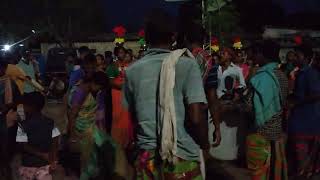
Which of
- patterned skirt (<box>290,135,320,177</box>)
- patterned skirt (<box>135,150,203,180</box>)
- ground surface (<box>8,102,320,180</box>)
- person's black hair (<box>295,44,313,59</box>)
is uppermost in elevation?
person's black hair (<box>295,44,313,59</box>)

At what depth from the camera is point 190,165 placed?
3379mm

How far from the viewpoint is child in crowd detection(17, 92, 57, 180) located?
4750mm

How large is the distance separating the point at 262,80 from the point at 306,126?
1.30 meters

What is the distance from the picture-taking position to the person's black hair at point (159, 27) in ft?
11.0

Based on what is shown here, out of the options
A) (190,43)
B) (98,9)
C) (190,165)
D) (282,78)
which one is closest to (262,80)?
(282,78)

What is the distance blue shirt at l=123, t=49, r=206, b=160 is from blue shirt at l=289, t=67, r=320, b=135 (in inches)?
125

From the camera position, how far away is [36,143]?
4750mm

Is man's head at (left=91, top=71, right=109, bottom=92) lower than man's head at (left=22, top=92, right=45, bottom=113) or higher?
higher

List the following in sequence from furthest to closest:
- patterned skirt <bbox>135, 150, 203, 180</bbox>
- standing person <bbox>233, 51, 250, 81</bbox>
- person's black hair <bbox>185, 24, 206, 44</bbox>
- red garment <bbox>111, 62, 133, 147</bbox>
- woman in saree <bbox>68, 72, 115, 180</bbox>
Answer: standing person <bbox>233, 51, 250, 81</bbox>
person's black hair <bbox>185, 24, 206, 44</bbox>
woman in saree <bbox>68, 72, 115, 180</bbox>
red garment <bbox>111, 62, 133, 147</bbox>
patterned skirt <bbox>135, 150, 203, 180</bbox>

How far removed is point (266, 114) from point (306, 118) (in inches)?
43.9

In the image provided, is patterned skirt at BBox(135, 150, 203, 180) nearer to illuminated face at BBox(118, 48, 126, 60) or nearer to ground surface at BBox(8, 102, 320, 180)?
ground surface at BBox(8, 102, 320, 180)

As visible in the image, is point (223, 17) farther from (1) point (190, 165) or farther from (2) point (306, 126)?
(1) point (190, 165)

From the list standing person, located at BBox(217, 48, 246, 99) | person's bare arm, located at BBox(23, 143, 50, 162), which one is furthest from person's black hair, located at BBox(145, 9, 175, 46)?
standing person, located at BBox(217, 48, 246, 99)

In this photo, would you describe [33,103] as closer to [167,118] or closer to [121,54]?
[167,118]
